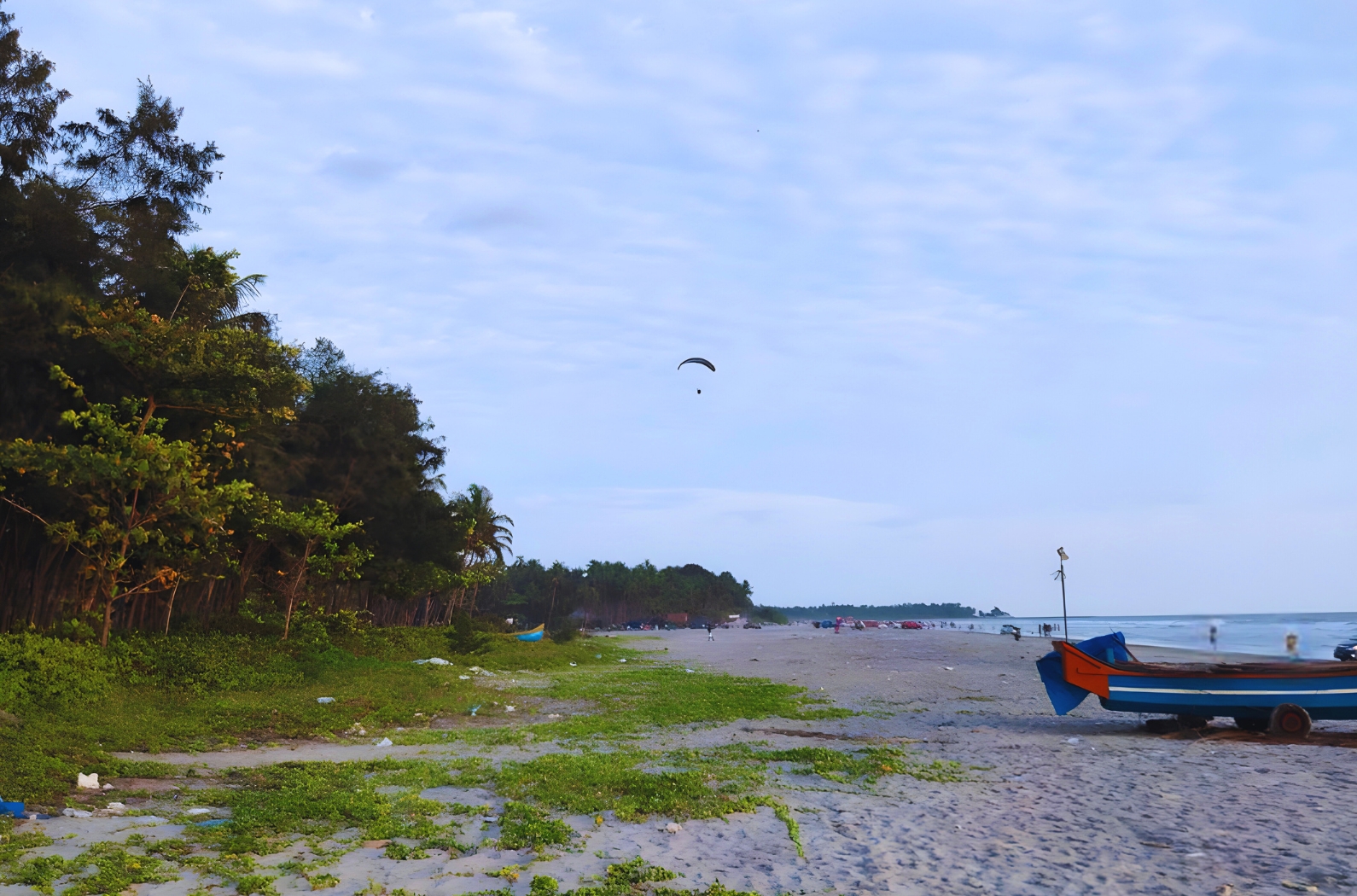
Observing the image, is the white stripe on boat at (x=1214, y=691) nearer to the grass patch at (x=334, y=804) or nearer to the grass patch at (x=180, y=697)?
the grass patch at (x=334, y=804)

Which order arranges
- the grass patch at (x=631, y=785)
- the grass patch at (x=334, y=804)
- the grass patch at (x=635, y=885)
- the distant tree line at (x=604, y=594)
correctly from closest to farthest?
the grass patch at (x=635, y=885), the grass patch at (x=334, y=804), the grass patch at (x=631, y=785), the distant tree line at (x=604, y=594)

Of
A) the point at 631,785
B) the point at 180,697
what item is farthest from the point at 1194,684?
the point at 180,697

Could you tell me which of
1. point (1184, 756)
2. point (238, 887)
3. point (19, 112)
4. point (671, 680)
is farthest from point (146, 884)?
point (671, 680)

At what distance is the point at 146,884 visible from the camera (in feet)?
18.7

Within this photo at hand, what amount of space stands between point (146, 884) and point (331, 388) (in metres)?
26.4

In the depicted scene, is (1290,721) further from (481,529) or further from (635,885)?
(481,529)

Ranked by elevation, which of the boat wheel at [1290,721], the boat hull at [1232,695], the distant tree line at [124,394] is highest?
the distant tree line at [124,394]

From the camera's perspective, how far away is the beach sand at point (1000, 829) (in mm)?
6328

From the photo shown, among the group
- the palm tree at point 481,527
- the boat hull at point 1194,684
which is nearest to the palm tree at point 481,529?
the palm tree at point 481,527

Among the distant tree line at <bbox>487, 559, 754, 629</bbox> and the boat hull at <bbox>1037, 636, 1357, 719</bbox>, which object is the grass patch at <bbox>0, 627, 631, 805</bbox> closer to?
the boat hull at <bbox>1037, 636, 1357, 719</bbox>

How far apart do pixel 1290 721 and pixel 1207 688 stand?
3.90 feet

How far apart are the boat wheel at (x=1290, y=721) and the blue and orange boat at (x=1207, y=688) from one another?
0.04ft

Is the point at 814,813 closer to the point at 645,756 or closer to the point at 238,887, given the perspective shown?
the point at 645,756

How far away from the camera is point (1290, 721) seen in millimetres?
13648
